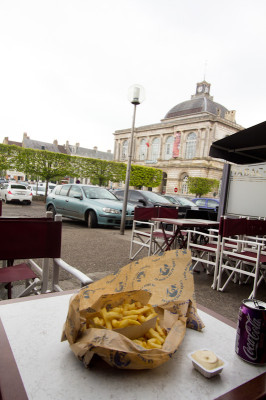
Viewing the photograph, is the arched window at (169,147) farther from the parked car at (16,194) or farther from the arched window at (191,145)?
the parked car at (16,194)

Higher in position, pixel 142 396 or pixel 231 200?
pixel 231 200

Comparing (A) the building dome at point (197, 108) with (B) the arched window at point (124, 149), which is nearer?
(A) the building dome at point (197, 108)

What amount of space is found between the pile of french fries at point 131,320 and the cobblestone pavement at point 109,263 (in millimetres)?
2772

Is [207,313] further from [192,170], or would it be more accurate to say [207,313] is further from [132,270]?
[192,170]

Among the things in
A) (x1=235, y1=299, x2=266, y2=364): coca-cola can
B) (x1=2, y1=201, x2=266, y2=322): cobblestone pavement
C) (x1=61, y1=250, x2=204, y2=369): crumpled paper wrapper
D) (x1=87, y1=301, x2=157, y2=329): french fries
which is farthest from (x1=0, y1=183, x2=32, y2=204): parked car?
(x1=235, y1=299, x2=266, y2=364): coca-cola can

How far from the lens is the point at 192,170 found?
52.2 meters

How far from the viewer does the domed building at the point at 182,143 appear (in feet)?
166

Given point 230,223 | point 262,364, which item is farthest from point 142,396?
point 230,223

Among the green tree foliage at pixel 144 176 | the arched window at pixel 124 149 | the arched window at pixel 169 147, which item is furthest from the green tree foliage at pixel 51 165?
the arched window at pixel 124 149

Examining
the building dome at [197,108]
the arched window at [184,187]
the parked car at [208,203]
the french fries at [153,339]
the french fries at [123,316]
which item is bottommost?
the french fries at [153,339]

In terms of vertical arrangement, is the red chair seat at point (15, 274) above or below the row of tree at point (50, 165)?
below

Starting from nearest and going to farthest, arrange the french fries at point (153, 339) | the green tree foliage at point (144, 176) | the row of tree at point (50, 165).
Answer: the french fries at point (153, 339)
the row of tree at point (50, 165)
the green tree foliage at point (144, 176)

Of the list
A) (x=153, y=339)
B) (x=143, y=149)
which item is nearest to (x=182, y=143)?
(x=143, y=149)

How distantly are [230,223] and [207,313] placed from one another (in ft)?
10.1
